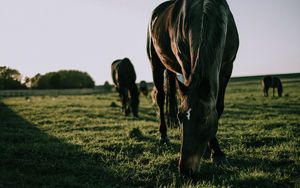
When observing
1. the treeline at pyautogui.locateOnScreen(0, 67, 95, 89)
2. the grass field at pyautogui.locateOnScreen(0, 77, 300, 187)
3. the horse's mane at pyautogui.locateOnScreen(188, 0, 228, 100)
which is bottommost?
the grass field at pyautogui.locateOnScreen(0, 77, 300, 187)

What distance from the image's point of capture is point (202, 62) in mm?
3043

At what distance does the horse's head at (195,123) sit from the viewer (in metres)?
2.89

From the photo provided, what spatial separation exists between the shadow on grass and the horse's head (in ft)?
4.60

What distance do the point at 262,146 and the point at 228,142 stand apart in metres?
0.73

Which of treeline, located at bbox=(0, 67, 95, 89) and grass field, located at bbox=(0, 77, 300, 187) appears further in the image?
treeline, located at bbox=(0, 67, 95, 89)

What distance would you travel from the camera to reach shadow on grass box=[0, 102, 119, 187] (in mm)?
3969

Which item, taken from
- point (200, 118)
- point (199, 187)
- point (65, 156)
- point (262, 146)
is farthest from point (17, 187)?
point (262, 146)

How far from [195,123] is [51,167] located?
9.54 feet

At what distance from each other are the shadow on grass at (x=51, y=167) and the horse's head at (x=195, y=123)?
1402 mm

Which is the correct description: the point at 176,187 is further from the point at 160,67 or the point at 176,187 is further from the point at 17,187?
the point at 160,67

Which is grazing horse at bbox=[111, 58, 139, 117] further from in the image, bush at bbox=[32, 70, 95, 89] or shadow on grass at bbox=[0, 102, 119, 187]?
bush at bbox=[32, 70, 95, 89]

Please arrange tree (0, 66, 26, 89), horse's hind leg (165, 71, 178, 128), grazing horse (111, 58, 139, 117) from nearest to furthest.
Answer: horse's hind leg (165, 71, 178, 128) < tree (0, 66, 26, 89) < grazing horse (111, 58, 139, 117)

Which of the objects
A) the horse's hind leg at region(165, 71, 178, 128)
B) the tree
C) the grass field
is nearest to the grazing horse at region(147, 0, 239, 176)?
the grass field

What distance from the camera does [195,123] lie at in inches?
114
